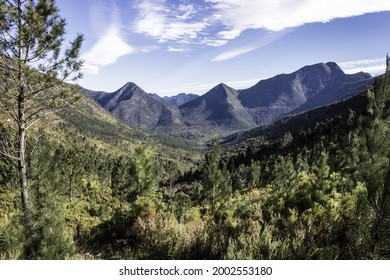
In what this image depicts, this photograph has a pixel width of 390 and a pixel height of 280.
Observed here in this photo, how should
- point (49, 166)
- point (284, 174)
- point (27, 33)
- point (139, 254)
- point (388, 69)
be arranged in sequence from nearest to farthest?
point (139, 254)
point (27, 33)
point (388, 69)
point (49, 166)
point (284, 174)

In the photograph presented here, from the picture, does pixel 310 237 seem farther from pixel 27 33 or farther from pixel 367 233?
pixel 27 33

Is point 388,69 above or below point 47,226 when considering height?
above

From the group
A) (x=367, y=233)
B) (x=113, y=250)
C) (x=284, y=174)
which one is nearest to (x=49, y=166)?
(x=113, y=250)

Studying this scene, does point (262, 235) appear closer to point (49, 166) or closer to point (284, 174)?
point (49, 166)

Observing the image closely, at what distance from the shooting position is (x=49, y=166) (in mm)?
36750

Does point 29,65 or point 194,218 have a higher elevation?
point 29,65

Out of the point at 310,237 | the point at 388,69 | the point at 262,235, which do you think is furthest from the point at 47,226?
the point at 388,69

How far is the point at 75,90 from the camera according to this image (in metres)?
13.5

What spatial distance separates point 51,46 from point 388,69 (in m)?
13.5

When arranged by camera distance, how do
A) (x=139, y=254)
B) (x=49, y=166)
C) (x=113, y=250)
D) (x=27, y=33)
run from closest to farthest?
(x=139, y=254), (x=113, y=250), (x=27, y=33), (x=49, y=166)

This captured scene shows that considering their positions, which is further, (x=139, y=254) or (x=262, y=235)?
(x=139, y=254)

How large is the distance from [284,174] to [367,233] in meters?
45.4

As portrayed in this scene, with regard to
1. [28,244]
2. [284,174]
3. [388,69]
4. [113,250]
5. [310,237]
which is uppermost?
[388,69]

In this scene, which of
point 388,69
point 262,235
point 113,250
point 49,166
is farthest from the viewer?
point 49,166
